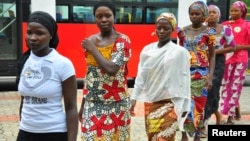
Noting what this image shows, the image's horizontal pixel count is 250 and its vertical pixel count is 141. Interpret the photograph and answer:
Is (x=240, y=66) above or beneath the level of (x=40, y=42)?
beneath

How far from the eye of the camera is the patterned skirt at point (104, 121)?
3507 millimetres

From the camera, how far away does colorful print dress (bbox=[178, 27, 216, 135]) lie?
4.85 m

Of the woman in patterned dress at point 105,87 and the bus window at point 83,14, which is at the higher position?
the bus window at point 83,14

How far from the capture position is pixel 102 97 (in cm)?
350

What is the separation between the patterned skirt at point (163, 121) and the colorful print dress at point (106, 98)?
0.38 meters

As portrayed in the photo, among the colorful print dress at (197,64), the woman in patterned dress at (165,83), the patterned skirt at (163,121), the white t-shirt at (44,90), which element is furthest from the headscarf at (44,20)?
the colorful print dress at (197,64)

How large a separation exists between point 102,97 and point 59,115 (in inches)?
33.1

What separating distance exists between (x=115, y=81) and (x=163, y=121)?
637 mm

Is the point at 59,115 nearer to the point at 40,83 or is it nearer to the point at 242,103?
the point at 40,83

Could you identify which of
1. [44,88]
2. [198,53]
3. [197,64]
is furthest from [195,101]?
[44,88]

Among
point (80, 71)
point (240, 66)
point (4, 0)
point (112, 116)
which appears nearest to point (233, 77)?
point (240, 66)

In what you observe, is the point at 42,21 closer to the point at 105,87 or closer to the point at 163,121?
the point at 105,87

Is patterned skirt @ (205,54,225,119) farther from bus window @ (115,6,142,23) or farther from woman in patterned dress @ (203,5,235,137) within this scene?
bus window @ (115,6,142,23)

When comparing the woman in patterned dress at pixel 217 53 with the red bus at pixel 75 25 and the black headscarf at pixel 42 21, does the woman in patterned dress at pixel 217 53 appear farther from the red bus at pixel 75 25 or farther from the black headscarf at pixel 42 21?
the red bus at pixel 75 25
